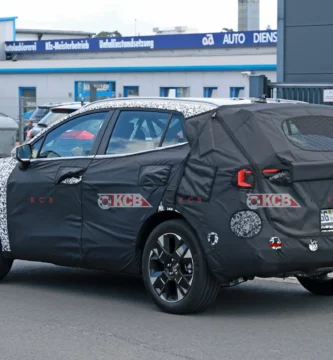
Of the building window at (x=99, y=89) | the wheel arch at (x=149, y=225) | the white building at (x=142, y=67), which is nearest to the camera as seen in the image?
the wheel arch at (x=149, y=225)

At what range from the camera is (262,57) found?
43.5 meters

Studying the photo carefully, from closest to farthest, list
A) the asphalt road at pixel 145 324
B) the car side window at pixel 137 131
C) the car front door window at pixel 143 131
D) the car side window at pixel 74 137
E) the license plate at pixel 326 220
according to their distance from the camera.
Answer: the asphalt road at pixel 145 324
the license plate at pixel 326 220
the car front door window at pixel 143 131
the car side window at pixel 137 131
the car side window at pixel 74 137

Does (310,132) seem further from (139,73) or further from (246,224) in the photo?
(139,73)

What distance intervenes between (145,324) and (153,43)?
46911mm

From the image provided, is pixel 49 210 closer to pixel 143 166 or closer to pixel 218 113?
pixel 143 166

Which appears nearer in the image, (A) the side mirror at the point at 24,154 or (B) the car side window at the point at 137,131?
(B) the car side window at the point at 137,131

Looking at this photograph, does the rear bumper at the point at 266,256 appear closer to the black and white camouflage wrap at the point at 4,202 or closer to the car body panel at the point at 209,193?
the car body panel at the point at 209,193

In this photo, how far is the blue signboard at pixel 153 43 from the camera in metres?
49.2

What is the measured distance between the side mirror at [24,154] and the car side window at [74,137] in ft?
0.35

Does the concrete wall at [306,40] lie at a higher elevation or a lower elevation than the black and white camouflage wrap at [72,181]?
higher

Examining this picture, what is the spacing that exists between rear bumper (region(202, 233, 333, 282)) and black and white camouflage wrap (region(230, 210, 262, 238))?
46mm

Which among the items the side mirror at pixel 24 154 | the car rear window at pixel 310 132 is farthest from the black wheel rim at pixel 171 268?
the side mirror at pixel 24 154

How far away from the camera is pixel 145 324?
727cm

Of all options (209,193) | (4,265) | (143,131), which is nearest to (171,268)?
(209,193)
